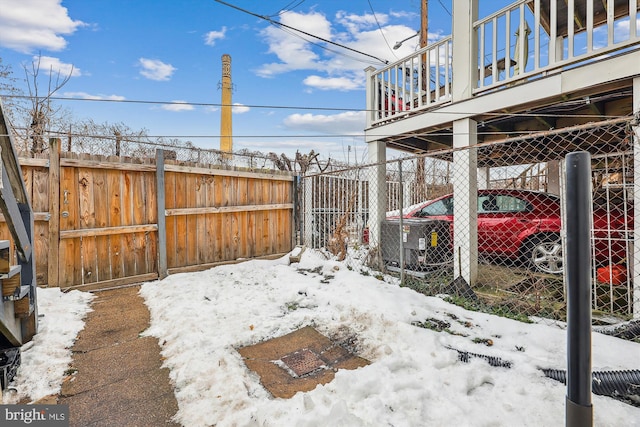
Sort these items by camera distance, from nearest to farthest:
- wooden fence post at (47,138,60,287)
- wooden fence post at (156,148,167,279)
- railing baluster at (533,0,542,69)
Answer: railing baluster at (533,0,542,69) < wooden fence post at (47,138,60,287) < wooden fence post at (156,148,167,279)

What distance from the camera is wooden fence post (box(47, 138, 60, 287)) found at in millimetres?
3891

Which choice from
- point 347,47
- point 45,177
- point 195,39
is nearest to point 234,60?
point 195,39

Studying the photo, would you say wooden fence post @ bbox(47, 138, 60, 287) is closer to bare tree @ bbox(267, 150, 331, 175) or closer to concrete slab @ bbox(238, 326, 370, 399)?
concrete slab @ bbox(238, 326, 370, 399)

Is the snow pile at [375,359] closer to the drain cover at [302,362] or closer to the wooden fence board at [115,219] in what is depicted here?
the drain cover at [302,362]

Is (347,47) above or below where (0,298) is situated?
above

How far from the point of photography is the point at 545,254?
440 centimetres

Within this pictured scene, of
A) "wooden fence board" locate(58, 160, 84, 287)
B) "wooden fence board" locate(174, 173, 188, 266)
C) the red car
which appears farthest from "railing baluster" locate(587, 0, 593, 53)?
"wooden fence board" locate(58, 160, 84, 287)

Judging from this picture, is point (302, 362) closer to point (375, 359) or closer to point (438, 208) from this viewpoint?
point (375, 359)

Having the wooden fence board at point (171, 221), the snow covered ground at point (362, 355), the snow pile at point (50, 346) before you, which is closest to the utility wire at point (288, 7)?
the wooden fence board at point (171, 221)

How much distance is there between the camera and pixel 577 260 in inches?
31.1

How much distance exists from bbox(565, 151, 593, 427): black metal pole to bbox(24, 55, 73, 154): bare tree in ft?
22.4

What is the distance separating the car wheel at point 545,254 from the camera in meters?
4.32

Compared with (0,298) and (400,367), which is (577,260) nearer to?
(400,367)

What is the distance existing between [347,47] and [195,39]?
424cm
